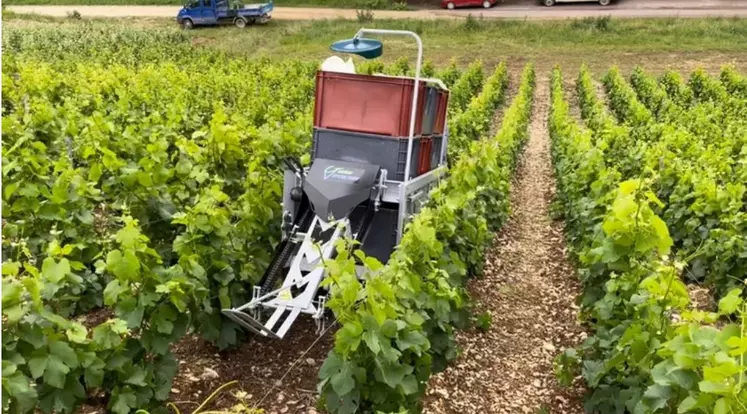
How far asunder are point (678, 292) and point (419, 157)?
2.90m

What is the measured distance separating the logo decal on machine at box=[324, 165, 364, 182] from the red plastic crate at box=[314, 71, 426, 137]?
1.88 ft

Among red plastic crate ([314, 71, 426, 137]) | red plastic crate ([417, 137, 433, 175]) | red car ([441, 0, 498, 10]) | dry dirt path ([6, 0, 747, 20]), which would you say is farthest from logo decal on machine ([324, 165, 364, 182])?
red car ([441, 0, 498, 10])

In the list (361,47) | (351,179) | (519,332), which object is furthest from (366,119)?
(519,332)

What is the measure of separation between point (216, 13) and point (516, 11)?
14234 millimetres

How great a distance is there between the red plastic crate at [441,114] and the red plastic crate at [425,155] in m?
0.25

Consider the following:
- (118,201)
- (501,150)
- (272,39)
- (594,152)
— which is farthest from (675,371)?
(272,39)

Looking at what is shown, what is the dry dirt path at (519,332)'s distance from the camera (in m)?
4.86

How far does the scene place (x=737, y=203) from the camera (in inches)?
256

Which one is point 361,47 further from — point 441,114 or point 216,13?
point 216,13

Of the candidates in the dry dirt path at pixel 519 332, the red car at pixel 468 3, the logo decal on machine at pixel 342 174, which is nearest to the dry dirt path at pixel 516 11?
the red car at pixel 468 3

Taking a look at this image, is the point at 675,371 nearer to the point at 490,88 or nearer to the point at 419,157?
the point at 419,157

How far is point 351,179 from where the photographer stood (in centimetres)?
520

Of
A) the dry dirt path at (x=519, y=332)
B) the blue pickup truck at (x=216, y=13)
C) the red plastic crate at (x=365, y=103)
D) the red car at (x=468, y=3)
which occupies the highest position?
the red car at (x=468, y=3)

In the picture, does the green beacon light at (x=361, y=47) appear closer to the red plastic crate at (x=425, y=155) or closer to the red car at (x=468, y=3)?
the red plastic crate at (x=425, y=155)
